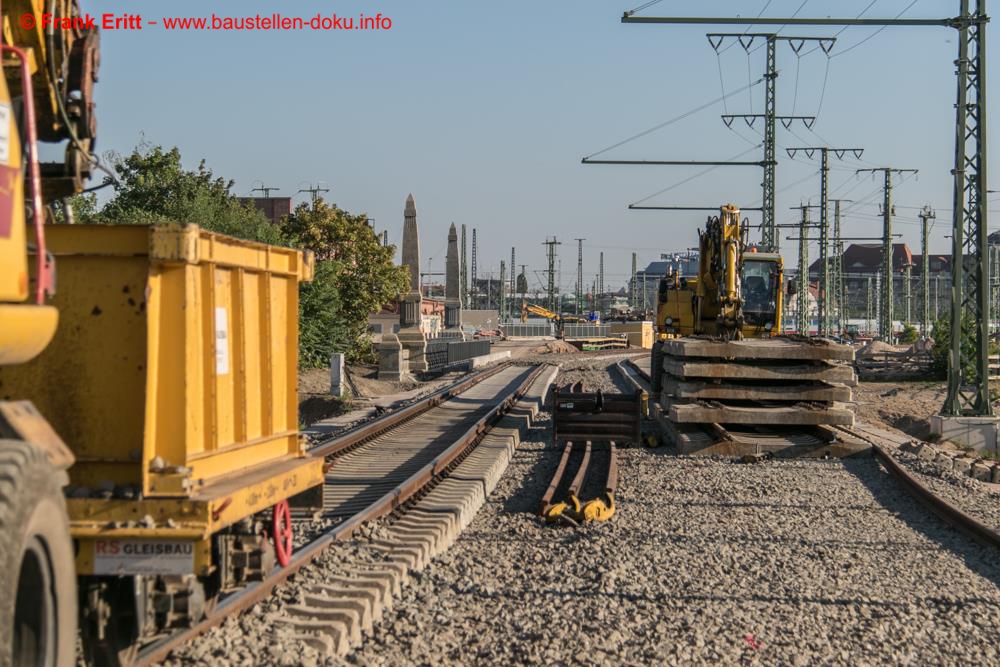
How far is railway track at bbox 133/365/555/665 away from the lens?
6.80 metres

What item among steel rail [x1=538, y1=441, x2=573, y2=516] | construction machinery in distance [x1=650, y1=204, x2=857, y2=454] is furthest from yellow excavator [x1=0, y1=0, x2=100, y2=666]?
construction machinery in distance [x1=650, y1=204, x2=857, y2=454]

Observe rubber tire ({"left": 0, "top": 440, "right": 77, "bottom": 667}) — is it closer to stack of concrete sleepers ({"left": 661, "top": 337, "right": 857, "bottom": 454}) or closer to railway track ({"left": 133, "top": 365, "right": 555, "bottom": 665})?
railway track ({"left": 133, "top": 365, "right": 555, "bottom": 665})

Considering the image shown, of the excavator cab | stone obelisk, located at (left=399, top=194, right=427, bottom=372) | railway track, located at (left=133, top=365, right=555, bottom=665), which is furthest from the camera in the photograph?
stone obelisk, located at (left=399, top=194, right=427, bottom=372)

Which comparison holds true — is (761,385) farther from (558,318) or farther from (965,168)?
(558,318)

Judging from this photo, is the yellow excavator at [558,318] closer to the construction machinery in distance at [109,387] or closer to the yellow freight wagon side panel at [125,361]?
the construction machinery in distance at [109,387]

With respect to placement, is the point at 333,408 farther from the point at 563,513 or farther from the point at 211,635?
the point at 211,635

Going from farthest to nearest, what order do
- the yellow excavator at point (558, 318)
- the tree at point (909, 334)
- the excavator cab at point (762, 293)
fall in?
the yellow excavator at point (558, 318) < the tree at point (909, 334) < the excavator cab at point (762, 293)

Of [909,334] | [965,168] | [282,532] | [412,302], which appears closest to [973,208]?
[965,168]

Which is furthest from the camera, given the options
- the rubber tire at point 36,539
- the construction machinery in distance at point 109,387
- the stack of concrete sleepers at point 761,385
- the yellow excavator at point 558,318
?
the yellow excavator at point 558,318

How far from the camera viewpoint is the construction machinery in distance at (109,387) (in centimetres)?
442

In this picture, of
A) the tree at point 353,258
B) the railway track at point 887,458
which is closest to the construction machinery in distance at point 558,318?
the tree at point 353,258

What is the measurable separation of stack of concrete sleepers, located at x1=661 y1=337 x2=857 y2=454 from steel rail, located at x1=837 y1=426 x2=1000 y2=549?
4.74ft

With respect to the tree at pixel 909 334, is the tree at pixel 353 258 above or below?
above

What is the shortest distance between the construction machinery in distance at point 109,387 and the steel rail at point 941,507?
7.22 meters
